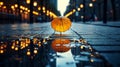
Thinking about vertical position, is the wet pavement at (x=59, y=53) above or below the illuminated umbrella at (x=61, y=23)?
below

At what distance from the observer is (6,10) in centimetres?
5406

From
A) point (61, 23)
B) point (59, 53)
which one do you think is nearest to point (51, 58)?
point (59, 53)

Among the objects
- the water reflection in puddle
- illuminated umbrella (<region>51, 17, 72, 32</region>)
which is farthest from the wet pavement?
illuminated umbrella (<region>51, 17, 72, 32</region>)

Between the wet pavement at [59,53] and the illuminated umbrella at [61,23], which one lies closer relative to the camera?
the wet pavement at [59,53]

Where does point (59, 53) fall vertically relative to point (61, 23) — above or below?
below

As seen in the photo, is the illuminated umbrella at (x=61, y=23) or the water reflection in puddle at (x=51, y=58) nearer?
the water reflection in puddle at (x=51, y=58)

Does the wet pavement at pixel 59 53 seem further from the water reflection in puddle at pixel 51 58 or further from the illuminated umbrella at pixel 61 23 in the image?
the illuminated umbrella at pixel 61 23

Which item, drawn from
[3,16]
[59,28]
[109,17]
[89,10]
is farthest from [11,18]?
[89,10]

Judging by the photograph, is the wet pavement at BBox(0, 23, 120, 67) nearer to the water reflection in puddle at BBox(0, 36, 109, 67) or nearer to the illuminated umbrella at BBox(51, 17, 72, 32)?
the water reflection in puddle at BBox(0, 36, 109, 67)

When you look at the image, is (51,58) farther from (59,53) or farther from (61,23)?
(61,23)

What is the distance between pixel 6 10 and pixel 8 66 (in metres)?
51.5

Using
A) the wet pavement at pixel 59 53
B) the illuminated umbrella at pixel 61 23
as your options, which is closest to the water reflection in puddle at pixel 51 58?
the wet pavement at pixel 59 53

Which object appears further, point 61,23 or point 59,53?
point 61,23

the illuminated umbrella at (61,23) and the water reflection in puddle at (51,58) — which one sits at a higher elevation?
Answer: the illuminated umbrella at (61,23)
